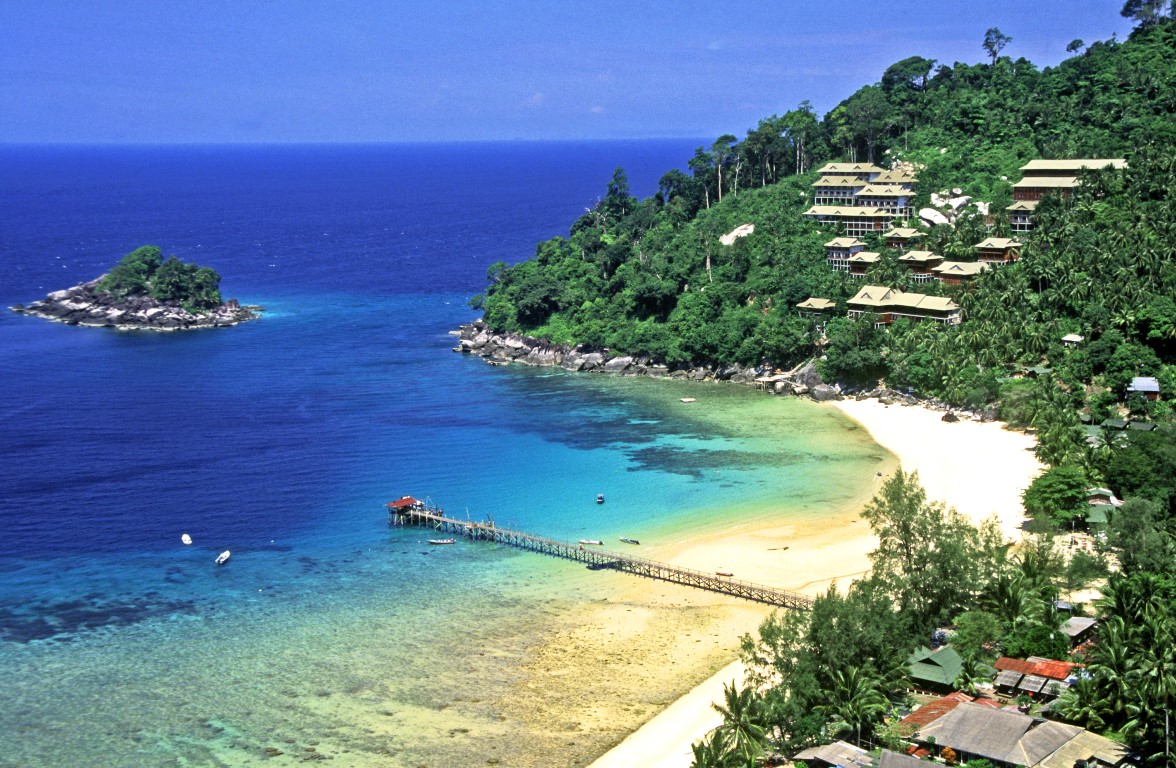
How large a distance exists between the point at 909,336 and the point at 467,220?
129638mm

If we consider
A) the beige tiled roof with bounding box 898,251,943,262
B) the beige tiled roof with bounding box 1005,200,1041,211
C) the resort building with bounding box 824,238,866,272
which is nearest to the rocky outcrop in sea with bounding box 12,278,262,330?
the resort building with bounding box 824,238,866,272

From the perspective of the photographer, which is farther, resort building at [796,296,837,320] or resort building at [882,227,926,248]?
resort building at [882,227,926,248]

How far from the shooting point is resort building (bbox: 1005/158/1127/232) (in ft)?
281

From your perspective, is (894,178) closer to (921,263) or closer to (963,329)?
(921,263)

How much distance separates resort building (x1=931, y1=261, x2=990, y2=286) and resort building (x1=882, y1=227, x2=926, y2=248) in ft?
19.3

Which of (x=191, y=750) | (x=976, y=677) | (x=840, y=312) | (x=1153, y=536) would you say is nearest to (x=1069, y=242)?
(x=840, y=312)

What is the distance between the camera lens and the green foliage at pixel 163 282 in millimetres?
112812

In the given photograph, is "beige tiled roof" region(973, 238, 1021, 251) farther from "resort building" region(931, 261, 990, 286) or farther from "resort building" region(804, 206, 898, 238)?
"resort building" region(804, 206, 898, 238)

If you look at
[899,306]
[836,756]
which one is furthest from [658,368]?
[836,756]

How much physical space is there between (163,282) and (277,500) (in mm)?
58735

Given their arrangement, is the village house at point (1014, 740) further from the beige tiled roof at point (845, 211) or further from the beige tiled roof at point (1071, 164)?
the beige tiled roof at point (845, 211)

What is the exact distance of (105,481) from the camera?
6431 centimetres

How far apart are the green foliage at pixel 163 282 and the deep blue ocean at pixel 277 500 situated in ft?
22.1

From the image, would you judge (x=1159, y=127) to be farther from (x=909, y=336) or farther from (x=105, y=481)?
(x=105, y=481)
